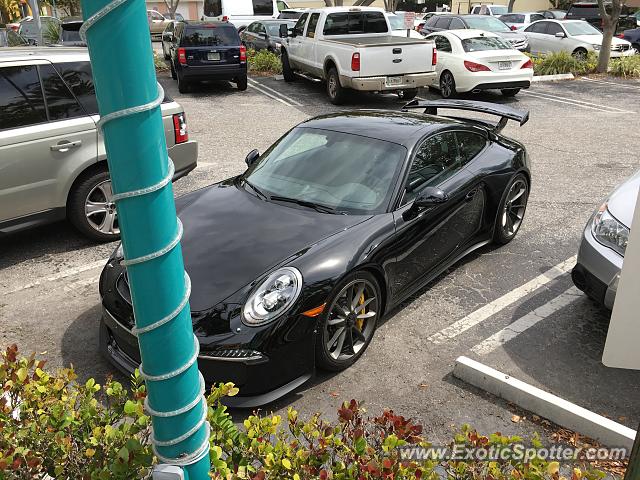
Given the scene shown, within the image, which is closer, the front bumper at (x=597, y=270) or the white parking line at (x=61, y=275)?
the front bumper at (x=597, y=270)

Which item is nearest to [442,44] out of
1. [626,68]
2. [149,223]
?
[626,68]

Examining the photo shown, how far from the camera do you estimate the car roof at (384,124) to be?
4758 mm

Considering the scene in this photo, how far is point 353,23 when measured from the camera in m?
13.4

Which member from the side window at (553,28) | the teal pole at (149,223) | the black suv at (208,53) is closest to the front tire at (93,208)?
the teal pole at (149,223)

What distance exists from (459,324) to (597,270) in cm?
106

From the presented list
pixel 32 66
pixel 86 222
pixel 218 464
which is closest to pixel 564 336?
pixel 218 464

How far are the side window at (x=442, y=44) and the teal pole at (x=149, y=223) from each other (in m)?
13.0

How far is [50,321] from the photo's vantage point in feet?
15.0

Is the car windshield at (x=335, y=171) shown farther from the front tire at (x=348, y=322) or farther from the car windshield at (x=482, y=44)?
the car windshield at (x=482, y=44)

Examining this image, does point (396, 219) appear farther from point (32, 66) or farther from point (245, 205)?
point (32, 66)

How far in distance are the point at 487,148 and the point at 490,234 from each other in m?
0.82

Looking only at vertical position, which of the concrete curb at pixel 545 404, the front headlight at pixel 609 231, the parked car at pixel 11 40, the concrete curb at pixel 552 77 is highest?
the parked car at pixel 11 40

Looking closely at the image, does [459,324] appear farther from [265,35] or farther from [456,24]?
[265,35]

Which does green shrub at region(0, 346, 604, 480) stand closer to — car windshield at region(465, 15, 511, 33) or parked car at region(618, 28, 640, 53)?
car windshield at region(465, 15, 511, 33)
